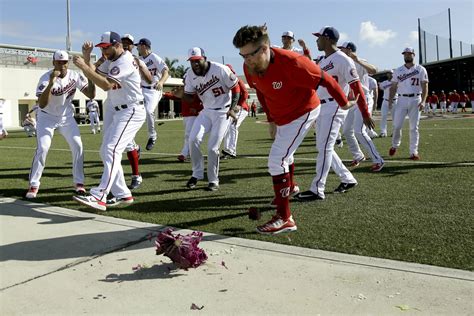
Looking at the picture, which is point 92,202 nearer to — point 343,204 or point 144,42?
point 343,204

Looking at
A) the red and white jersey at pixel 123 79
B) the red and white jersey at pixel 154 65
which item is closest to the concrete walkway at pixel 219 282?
the red and white jersey at pixel 123 79

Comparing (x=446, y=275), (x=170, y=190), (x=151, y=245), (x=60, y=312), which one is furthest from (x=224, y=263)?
(x=170, y=190)

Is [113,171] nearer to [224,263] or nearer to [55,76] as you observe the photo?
[55,76]

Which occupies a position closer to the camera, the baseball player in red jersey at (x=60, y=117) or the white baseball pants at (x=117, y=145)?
the white baseball pants at (x=117, y=145)

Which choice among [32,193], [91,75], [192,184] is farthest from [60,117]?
[192,184]

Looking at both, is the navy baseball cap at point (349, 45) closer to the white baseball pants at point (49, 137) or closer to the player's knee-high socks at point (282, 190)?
the player's knee-high socks at point (282, 190)

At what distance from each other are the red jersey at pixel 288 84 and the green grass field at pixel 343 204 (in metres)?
1.17

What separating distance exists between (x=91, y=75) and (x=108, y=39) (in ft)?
2.04

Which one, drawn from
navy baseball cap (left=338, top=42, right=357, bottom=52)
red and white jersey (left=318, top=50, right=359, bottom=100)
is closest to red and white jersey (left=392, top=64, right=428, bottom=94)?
navy baseball cap (left=338, top=42, right=357, bottom=52)

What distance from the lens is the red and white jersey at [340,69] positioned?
5.90m

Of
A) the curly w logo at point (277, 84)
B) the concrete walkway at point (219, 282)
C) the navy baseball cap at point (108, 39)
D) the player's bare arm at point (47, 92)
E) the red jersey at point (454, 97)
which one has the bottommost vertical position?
the concrete walkway at point (219, 282)

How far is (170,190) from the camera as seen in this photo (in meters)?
6.76

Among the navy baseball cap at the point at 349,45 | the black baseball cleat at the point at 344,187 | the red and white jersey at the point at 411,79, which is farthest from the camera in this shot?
the red and white jersey at the point at 411,79

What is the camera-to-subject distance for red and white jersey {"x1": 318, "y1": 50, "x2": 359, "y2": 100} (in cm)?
590
